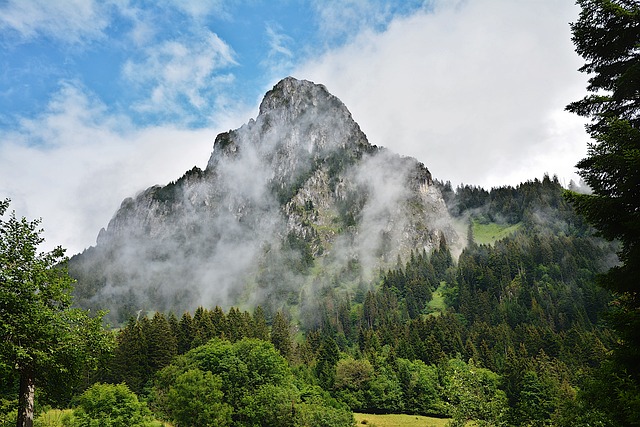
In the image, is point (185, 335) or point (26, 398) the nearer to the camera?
point (26, 398)

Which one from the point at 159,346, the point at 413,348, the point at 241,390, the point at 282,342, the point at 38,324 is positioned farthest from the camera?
the point at 413,348

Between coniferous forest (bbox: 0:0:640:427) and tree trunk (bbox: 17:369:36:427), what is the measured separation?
0.08 meters

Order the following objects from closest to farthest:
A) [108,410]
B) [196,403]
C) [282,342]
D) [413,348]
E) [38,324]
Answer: [38,324] → [108,410] → [196,403] → [282,342] → [413,348]

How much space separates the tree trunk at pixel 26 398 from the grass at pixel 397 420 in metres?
66.5

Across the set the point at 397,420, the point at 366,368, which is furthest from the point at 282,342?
the point at 397,420

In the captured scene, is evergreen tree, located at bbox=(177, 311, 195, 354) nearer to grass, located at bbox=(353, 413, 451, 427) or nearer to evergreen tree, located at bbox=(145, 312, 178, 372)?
evergreen tree, located at bbox=(145, 312, 178, 372)

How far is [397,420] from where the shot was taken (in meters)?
88.8

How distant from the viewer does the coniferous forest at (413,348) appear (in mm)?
17109

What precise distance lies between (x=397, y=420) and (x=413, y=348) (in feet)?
116

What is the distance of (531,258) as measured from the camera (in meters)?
192

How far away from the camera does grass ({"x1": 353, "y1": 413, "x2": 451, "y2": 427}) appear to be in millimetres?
82562

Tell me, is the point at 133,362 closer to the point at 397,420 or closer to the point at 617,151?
the point at 397,420

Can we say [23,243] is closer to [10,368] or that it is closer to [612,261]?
[10,368]

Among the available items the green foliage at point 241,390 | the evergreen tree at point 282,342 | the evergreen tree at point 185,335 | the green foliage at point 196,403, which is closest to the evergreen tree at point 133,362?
the green foliage at point 241,390
